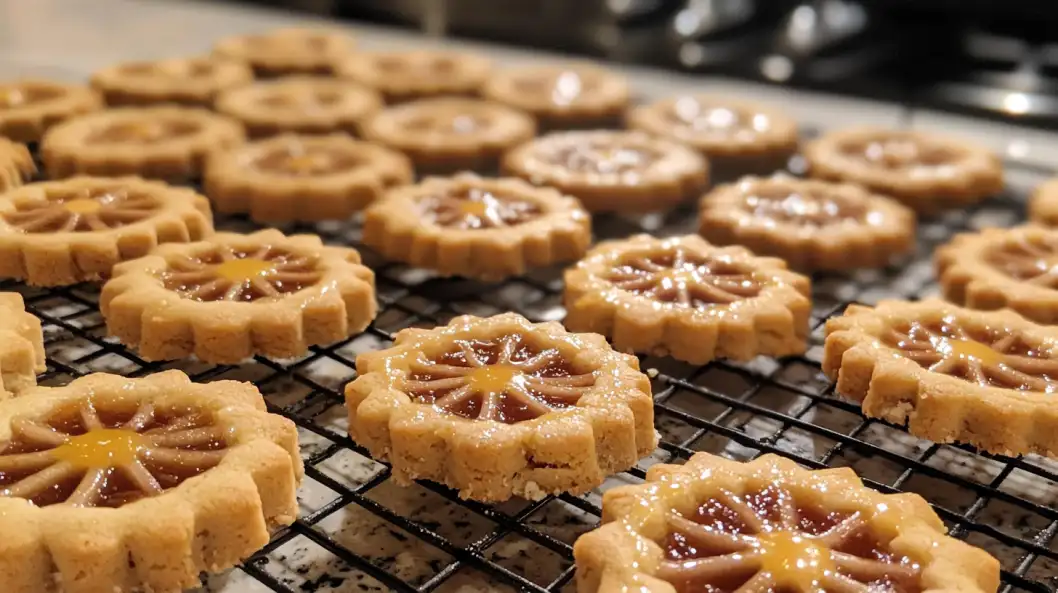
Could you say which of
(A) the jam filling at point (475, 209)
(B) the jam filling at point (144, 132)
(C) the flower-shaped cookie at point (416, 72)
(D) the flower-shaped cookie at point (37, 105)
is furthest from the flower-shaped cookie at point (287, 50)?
(A) the jam filling at point (475, 209)

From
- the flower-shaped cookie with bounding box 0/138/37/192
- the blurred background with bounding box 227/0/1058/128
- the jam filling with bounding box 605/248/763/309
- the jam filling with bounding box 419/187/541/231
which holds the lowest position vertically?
the flower-shaped cookie with bounding box 0/138/37/192

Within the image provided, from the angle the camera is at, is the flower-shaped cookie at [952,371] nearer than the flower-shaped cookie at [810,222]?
Yes

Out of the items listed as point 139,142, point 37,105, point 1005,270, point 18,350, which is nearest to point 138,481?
point 18,350

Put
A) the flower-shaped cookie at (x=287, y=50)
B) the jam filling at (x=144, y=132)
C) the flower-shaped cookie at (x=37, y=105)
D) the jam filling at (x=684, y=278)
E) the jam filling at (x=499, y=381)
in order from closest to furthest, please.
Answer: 1. the jam filling at (x=499, y=381)
2. the jam filling at (x=684, y=278)
3. the jam filling at (x=144, y=132)
4. the flower-shaped cookie at (x=37, y=105)
5. the flower-shaped cookie at (x=287, y=50)

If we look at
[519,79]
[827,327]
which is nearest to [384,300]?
[827,327]

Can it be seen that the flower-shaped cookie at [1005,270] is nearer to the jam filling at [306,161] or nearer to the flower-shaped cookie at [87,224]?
the jam filling at [306,161]

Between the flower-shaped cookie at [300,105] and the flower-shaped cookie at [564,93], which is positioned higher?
the flower-shaped cookie at [564,93]

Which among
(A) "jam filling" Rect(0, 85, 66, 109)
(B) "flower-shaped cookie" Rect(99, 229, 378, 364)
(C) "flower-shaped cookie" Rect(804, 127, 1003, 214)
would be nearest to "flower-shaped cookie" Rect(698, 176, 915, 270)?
(C) "flower-shaped cookie" Rect(804, 127, 1003, 214)

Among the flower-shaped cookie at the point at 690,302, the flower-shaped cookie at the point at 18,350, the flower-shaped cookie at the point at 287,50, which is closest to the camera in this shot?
the flower-shaped cookie at the point at 18,350

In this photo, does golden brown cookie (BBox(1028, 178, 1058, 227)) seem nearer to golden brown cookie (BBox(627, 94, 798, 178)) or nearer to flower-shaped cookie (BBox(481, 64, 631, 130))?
golden brown cookie (BBox(627, 94, 798, 178))
